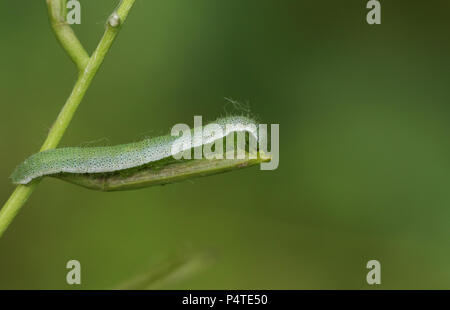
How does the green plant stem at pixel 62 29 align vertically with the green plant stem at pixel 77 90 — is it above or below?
above

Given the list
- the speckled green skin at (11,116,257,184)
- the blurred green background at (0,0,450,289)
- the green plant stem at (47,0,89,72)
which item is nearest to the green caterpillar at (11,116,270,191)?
the speckled green skin at (11,116,257,184)

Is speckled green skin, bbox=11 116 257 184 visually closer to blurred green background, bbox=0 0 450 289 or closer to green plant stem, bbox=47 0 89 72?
green plant stem, bbox=47 0 89 72

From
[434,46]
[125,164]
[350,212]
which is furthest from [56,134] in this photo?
[434,46]

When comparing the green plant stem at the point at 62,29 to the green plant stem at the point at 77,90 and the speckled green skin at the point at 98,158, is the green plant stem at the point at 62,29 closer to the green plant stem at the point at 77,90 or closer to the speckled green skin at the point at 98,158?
the green plant stem at the point at 77,90

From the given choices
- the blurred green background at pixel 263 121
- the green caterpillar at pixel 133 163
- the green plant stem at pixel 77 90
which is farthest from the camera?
the blurred green background at pixel 263 121

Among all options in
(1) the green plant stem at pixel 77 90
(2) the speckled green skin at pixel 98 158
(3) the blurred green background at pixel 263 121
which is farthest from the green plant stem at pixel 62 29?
(3) the blurred green background at pixel 263 121

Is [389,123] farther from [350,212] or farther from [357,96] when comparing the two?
[350,212]
